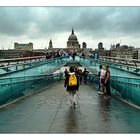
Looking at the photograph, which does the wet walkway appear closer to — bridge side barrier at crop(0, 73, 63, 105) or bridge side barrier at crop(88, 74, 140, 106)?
bridge side barrier at crop(88, 74, 140, 106)

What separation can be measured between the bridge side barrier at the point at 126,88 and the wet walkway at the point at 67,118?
19.0 inches

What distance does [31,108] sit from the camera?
1176 centimetres

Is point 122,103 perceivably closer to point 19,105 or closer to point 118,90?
point 118,90

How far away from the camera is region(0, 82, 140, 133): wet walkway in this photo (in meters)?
8.34

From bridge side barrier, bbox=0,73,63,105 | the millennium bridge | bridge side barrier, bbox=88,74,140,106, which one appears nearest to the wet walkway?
the millennium bridge

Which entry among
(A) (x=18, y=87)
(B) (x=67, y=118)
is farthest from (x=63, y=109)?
(A) (x=18, y=87)

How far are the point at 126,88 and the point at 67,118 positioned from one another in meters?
5.39

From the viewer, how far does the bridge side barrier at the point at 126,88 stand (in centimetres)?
1284

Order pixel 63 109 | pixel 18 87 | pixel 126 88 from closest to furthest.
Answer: pixel 63 109
pixel 126 88
pixel 18 87

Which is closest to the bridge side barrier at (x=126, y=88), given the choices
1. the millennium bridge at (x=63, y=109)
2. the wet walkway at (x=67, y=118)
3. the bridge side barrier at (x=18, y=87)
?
the millennium bridge at (x=63, y=109)

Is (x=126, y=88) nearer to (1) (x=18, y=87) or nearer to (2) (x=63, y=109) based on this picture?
(2) (x=63, y=109)

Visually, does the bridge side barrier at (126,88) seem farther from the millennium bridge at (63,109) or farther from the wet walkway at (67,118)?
the wet walkway at (67,118)

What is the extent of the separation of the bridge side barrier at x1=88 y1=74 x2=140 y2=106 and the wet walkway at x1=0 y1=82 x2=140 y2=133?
1.58ft

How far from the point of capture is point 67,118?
9.80 meters
